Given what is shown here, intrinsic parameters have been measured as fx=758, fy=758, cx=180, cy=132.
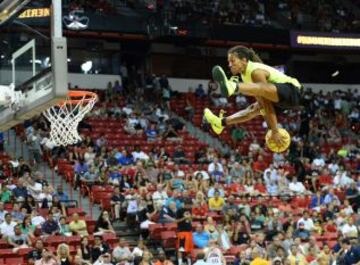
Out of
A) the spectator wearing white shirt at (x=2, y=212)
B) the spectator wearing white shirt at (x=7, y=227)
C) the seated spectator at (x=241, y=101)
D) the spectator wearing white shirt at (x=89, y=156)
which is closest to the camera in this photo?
the spectator wearing white shirt at (x=7, y=227)

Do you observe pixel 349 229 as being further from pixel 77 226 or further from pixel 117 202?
pixel 77 226

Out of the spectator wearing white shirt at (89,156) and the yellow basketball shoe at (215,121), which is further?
the spectator wearing white shirt at (89,156)

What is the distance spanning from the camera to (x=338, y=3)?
104ft

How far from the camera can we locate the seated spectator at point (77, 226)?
1491cm

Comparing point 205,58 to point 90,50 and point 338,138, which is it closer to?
point 90,50

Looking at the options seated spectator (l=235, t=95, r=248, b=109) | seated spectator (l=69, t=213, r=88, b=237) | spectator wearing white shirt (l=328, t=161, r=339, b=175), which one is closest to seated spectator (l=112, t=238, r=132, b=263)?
seated spectator (l=69, t=213, r=88, b=237)

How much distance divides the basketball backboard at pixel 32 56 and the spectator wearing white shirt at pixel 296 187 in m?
12.0

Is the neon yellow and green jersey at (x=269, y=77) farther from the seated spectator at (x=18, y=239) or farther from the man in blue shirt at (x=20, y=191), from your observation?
the man in blue shirt at (x=20, y=191)

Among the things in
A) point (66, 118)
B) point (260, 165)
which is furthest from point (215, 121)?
point (260, 165)

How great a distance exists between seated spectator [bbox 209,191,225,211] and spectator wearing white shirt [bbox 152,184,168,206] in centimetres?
106

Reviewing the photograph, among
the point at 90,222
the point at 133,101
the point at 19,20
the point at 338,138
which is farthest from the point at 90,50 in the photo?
the point at 19,20

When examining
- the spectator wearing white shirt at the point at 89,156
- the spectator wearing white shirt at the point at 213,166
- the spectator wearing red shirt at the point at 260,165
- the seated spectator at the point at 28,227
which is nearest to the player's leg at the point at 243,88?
the seated spectator at the point at 28,227

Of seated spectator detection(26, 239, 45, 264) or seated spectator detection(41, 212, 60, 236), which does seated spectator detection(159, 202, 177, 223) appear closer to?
seated spectator detection(41, 212, 60, 236)

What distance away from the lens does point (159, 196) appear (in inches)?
661
